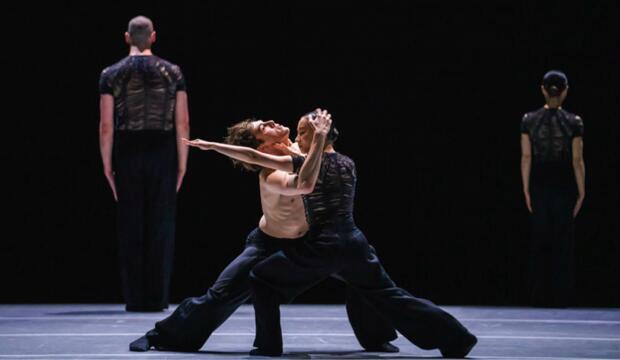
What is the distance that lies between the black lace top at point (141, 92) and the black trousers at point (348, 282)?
215 centimetres

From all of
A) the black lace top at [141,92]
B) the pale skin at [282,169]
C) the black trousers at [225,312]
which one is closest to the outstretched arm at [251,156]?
the pale skin at [282,169]

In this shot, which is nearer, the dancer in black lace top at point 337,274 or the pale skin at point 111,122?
the dancer in black lace top at point 337,274

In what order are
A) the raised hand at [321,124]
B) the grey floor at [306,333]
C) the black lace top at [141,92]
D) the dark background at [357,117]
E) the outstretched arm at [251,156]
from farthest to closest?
the dark background at [357,117], the black lace top at [141,92], the grey floor at [306,333], the outstretched arm at [251,156], the raised hand at [321,124]

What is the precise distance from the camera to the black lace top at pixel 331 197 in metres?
5.28

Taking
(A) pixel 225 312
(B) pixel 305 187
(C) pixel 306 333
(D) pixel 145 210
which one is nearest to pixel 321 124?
(B) pixel 305 187

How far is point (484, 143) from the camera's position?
31.1 ft

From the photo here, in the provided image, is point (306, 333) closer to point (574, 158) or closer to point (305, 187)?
point (305, 187)

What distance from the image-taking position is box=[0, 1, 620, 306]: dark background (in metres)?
9.02

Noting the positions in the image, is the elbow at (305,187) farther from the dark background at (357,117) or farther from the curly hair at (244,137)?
the dark background at (357,117)

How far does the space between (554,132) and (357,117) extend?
1877 mm

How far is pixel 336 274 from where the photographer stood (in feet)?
17.3

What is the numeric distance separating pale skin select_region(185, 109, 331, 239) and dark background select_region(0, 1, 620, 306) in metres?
3.47

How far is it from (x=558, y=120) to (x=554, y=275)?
1.02 m

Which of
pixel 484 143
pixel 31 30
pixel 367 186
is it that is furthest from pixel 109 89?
pixel 484 143
